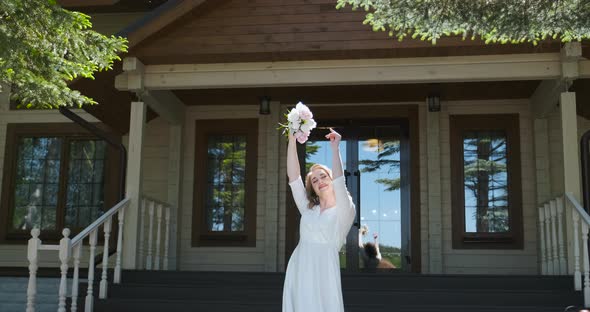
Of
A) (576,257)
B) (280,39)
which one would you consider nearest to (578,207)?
(576,257)

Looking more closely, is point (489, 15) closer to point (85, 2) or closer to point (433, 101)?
point (433, 101)

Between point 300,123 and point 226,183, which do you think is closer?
point 300,123

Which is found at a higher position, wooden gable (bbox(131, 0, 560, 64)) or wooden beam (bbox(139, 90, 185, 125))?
wooden gable (bbox(131, 0, 560, 64))

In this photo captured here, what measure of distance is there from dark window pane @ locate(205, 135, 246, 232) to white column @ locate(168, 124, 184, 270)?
1.25ft

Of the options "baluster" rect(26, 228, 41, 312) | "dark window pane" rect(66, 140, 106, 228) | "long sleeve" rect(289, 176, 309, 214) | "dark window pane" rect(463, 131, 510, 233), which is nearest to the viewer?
"long sleeve" rect(289, 176, 309, 214)

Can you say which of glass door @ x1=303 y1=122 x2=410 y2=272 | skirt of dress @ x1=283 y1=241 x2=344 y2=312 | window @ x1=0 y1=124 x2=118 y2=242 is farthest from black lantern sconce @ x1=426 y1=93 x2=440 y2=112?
skirt of dress @ x1=283 y1=241 x2=344 y2=312

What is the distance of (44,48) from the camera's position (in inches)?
211

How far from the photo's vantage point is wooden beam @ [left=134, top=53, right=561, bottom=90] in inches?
274

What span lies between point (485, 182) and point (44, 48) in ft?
17.6

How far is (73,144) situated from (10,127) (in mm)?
914

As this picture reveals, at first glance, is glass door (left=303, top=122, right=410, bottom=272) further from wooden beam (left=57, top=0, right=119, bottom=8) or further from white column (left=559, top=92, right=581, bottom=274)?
wooden beam (left=57, top=0, right=119, bottom=8)

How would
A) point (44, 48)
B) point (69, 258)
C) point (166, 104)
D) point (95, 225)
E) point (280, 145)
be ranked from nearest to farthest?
point (44, 48), point (69, 258), point (95, 225), point (166, 104), point (280, 145)

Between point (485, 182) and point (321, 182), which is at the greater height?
point (485, 182)

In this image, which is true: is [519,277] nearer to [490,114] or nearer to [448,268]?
[448,268]
